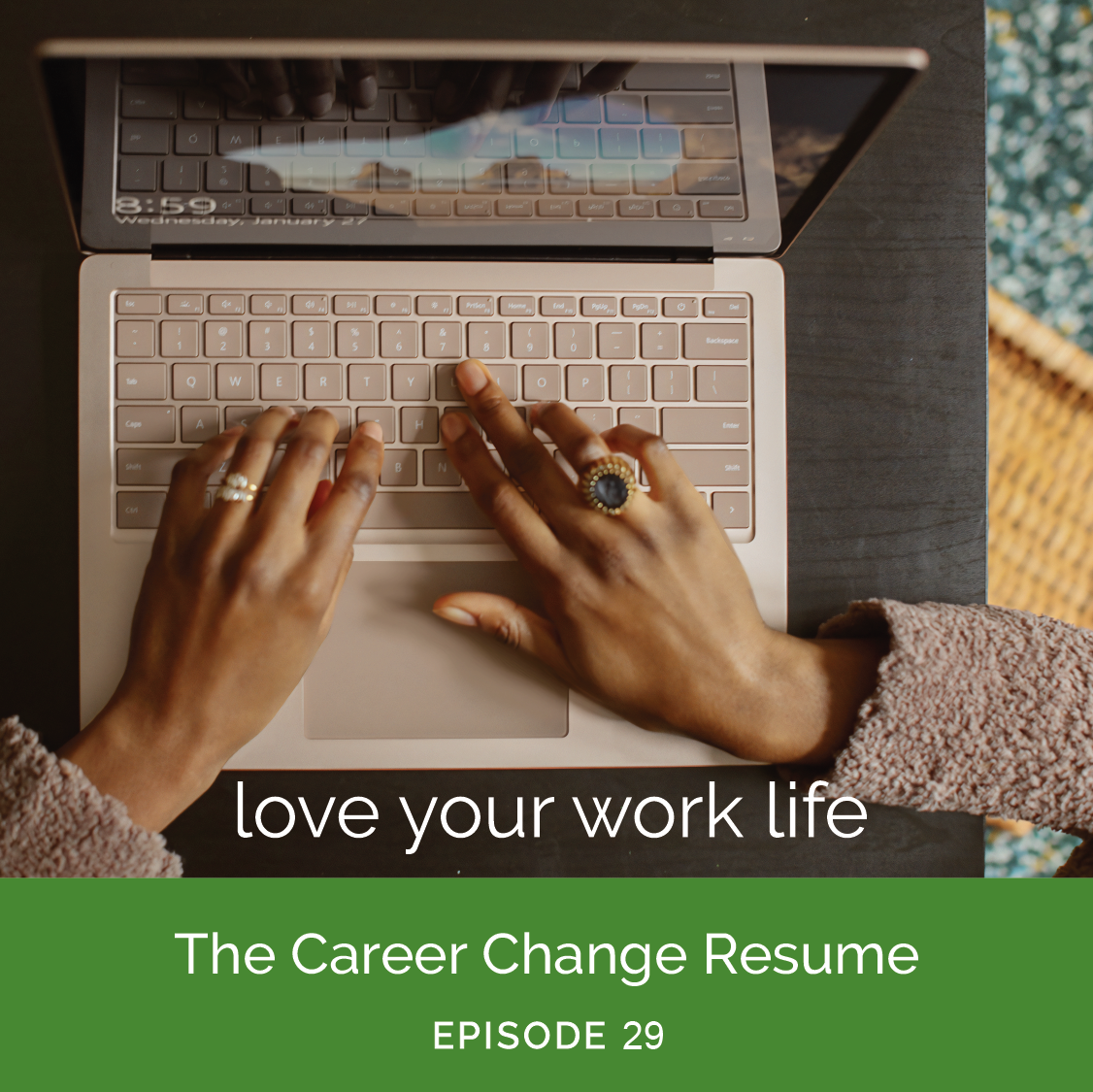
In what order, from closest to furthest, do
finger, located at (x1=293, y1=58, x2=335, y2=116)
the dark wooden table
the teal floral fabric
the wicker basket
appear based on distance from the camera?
finger, located at (x1=293, y1=58, x2=335, y2=116) < the dark wooden table < the wicker basket < the teal floral fabric

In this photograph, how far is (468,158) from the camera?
19.6 inches

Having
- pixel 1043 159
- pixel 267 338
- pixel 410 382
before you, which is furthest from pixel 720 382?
pixel 1043 159

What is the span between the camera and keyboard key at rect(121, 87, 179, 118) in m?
0.48

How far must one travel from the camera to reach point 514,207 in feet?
1.70

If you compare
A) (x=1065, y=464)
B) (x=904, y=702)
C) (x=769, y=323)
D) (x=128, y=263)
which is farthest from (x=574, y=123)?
(x=1065, y=464)

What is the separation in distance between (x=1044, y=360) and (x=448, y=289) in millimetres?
738

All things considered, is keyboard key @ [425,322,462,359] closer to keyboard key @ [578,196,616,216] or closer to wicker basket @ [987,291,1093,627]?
keyboard key @ [578,196,616,216]

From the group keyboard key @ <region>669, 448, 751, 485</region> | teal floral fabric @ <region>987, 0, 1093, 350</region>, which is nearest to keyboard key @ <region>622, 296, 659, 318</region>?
keyboard key @ <region>669, 448, 751, 485</region>

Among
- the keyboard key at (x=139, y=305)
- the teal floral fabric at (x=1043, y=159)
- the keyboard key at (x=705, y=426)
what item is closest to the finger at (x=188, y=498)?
the keyboard key at (x=139, y=305)

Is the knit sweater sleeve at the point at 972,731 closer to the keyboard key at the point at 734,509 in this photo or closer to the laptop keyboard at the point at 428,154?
the keyboard key at the point at 734,509

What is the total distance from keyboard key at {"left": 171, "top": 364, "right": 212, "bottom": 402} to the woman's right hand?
7.3 inches

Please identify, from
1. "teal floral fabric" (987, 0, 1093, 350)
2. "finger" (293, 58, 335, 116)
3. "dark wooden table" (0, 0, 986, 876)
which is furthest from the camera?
"teal floral fabric" (987, 0, 1093, 350)

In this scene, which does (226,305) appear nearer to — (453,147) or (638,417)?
(453,147)

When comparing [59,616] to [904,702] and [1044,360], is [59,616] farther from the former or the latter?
[1044,360]
